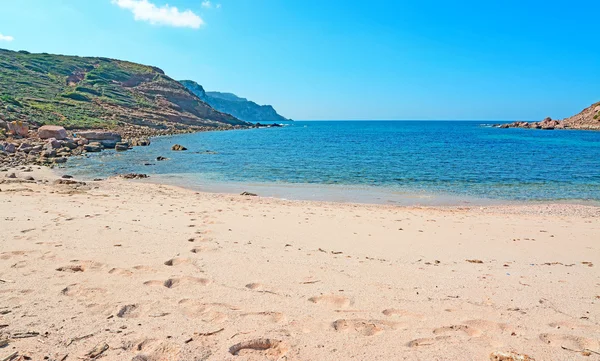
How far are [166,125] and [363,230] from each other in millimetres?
68162

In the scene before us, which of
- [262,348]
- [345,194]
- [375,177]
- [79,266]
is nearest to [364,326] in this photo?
[262,348]

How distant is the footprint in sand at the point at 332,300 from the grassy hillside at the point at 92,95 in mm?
43690

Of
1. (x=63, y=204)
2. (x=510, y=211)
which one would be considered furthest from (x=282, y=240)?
(x=510, y=211)

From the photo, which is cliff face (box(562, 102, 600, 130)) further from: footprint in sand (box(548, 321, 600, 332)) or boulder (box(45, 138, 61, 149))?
footprint in sand (box(548, 321, 600, 332))

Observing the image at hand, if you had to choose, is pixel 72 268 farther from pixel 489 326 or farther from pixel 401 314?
pixel 489 326

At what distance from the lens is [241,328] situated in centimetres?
371

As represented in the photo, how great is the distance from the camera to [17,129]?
106 feet

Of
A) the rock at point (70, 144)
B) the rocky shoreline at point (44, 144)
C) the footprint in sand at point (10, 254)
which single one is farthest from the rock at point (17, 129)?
the footprint in sand at point (10, 254)

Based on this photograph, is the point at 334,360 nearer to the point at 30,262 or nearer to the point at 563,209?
the point at 30,262

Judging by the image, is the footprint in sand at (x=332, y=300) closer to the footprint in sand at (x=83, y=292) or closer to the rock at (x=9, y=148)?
the footprint in sand at (x=83, y=292)

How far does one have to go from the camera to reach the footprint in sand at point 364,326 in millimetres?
3729

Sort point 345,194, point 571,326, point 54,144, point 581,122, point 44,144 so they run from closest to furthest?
point 571,326, point 345,194, point 44,144, point 54,144, point 581,122

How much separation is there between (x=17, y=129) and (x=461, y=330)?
38739mm

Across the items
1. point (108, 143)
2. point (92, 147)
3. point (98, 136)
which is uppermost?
point (98, 136)
